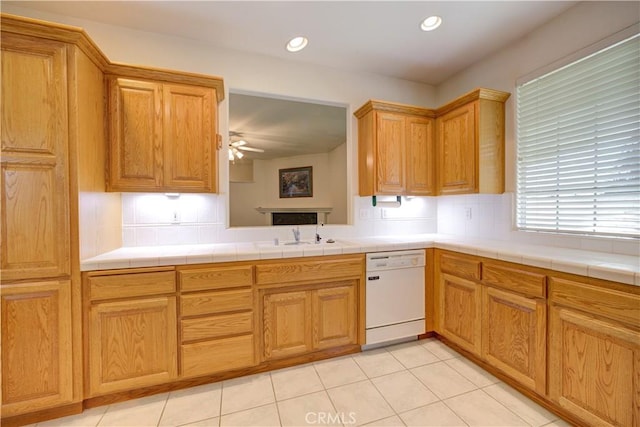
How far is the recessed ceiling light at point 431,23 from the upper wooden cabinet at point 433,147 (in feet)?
2.07

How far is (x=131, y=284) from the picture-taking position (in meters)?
1.73

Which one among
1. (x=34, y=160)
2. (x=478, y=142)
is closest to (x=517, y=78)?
(x=478, y=142)

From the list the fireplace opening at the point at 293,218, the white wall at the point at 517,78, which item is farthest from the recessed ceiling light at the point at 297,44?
the fireplace opening at the point at 293,218

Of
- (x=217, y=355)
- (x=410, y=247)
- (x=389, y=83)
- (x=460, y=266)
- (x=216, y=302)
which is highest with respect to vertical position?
(x=389, y=83)

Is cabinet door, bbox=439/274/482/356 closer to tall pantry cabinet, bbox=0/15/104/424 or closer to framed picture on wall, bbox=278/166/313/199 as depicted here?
tall pantry cabinet, bbox=0/15/104/424

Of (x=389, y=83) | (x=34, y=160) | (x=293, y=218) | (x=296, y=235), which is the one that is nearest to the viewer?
(x=34, y=160)

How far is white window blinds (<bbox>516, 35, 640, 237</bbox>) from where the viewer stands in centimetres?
175

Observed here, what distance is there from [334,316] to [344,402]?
0.60 meters

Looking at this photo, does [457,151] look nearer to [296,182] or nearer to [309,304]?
[309,304]

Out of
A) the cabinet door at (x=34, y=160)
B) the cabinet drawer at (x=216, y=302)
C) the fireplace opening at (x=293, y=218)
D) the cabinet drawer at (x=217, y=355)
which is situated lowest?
the cabinet drawer at (x=217, y=355)

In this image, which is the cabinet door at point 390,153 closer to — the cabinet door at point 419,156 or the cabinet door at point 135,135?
the cabinet door at point 419,156

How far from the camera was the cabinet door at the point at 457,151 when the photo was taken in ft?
8.07

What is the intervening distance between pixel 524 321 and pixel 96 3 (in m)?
3.53

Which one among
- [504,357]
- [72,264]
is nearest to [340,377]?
[504,357]
